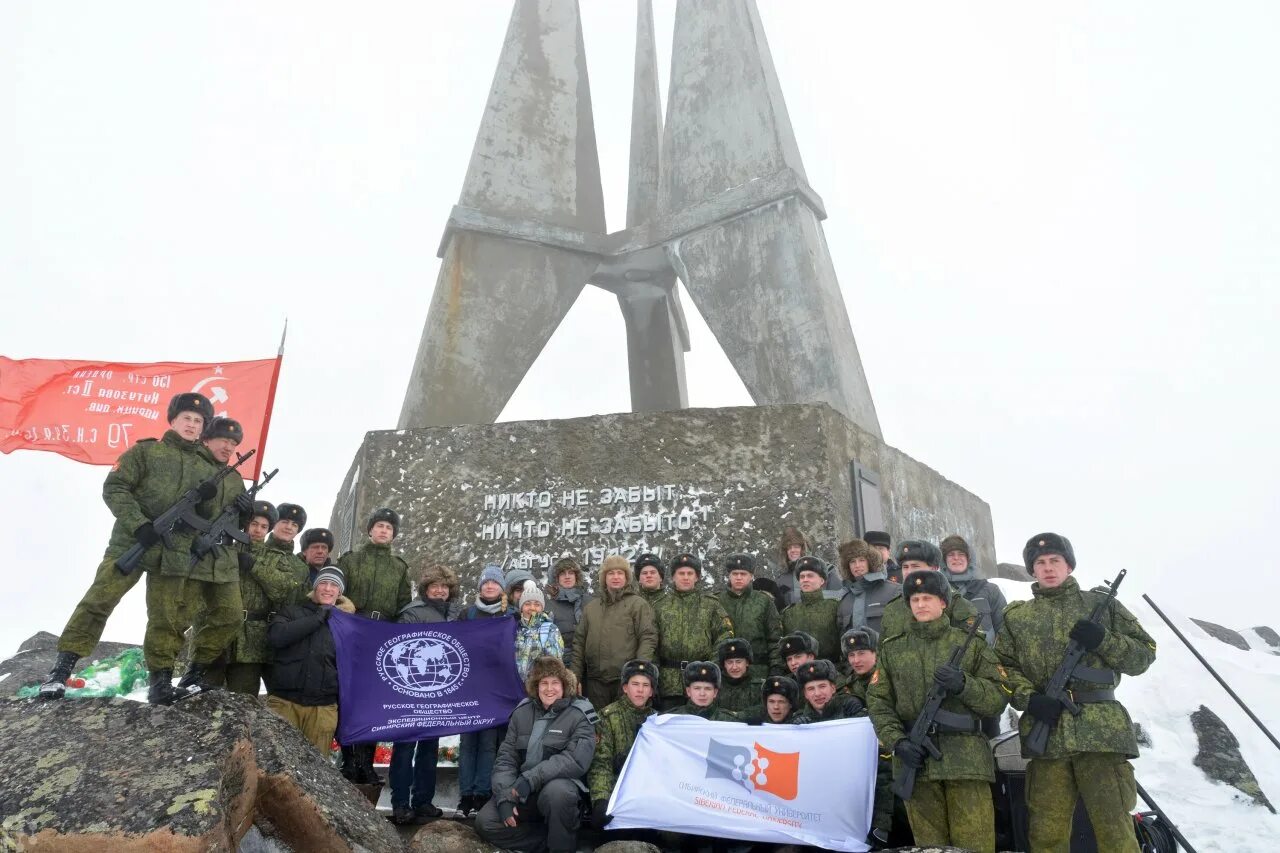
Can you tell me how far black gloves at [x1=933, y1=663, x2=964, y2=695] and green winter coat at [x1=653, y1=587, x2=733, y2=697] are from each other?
5.81ft

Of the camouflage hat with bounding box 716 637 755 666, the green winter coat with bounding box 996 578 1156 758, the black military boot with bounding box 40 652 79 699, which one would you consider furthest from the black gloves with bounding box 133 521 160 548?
the green winter coat with bounding box 996 578 1156 758

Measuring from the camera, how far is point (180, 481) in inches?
195

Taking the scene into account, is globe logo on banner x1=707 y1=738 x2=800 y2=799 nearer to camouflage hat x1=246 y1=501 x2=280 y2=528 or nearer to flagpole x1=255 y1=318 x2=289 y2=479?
camouflage hat x1=246 y1=501 x2=280 y2=528

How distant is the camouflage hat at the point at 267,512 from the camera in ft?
19.7

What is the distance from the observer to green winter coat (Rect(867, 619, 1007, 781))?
169 inches

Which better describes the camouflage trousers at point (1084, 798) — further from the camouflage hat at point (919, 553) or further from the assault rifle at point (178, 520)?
the assault rifle at point (178, 520)

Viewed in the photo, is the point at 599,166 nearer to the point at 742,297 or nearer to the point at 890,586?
the point at 742,297

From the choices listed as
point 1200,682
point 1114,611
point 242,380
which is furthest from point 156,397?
point 1200,682

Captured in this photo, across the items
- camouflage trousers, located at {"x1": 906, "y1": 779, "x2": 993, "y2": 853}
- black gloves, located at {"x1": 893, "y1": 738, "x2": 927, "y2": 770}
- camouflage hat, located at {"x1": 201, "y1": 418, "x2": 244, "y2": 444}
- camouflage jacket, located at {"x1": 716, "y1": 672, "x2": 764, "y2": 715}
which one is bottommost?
camouflage trousers, located at {"x1": 906, "y1": 779, "x2": 993, "y2": 853}

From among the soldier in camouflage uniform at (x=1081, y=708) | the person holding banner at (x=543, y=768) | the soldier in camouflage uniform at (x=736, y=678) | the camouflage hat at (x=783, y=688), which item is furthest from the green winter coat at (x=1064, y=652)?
the person holding banner at (x=543, y=768)

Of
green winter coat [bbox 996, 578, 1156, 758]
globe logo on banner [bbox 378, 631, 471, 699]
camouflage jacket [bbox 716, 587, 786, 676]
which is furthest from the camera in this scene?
camouflage jacket [bbox 716, 587, 786, 676]

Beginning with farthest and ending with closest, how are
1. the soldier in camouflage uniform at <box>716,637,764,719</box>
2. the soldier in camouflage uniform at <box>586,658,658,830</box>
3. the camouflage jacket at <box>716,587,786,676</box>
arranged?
the camouflage jacket at <box>716,587,786,676</box>, the soldier in camouflage uniform at <box>716,637,764,719</box>, the soldier in camouflage uniform at <box>586,658,658,830</box>

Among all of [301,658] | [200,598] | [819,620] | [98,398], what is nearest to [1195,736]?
[819,620]

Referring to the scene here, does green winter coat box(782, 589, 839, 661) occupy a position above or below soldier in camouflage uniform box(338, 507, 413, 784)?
below
